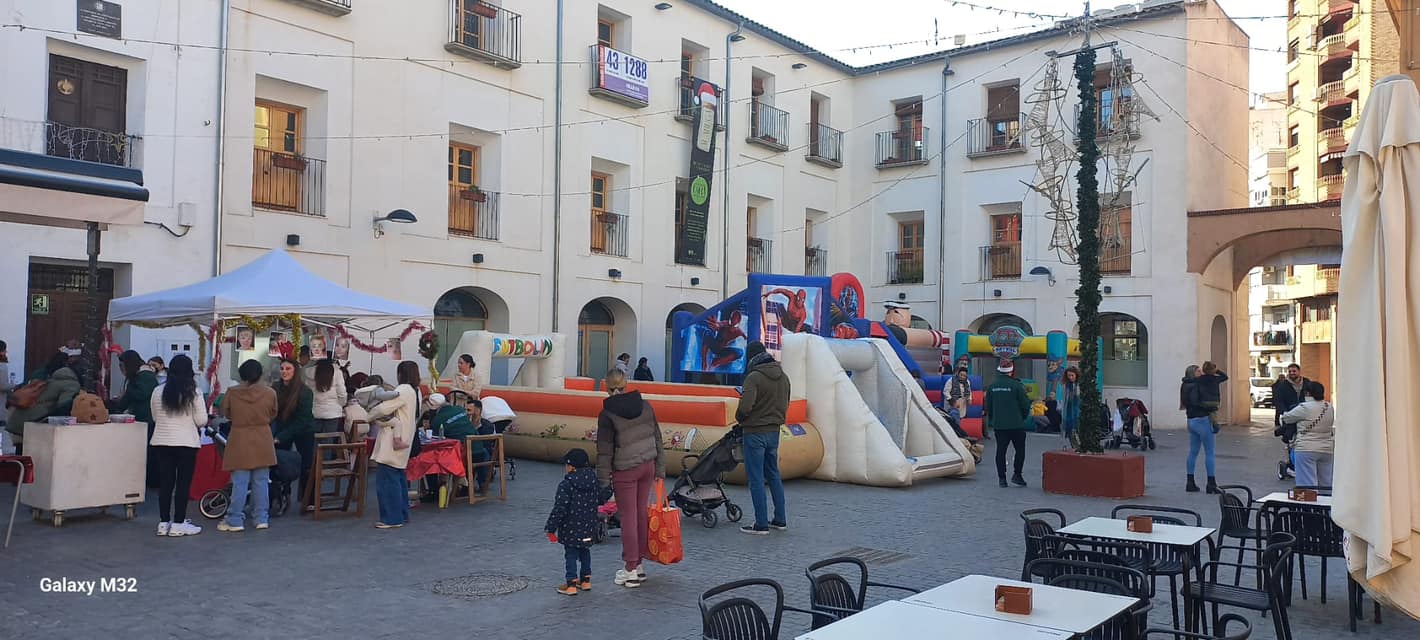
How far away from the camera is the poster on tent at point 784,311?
722 inches

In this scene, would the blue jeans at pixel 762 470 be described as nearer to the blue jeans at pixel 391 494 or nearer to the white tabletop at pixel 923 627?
the blue jeans at pixel 391 494

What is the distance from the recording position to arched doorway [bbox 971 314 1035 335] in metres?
25.7

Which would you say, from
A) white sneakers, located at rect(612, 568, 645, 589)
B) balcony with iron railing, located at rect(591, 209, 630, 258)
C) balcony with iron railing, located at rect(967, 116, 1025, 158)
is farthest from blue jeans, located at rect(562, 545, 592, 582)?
balcony with iron railing, located at rect(967, 116, 1025, 158)

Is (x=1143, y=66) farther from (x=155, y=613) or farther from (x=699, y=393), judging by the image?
(x=155, y=613)

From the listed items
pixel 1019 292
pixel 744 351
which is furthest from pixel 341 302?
pixel 1019 292

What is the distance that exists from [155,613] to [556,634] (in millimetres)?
2454

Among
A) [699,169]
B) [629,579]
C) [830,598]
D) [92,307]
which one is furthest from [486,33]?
[830,598]

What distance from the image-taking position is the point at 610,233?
2194 cm

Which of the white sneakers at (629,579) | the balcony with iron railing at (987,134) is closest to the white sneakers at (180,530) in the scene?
the white sneakers at (629,579)

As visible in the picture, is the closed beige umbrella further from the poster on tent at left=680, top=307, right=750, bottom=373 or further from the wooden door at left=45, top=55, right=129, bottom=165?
the poster on tent at left=680, top=307, right=750, bottom=373

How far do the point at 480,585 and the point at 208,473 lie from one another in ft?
13.6

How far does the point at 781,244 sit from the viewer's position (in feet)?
84.9

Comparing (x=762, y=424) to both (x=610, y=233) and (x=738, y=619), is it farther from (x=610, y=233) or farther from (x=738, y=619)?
(x=610, y=233)

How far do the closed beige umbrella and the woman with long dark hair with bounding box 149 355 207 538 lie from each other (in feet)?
27.4
